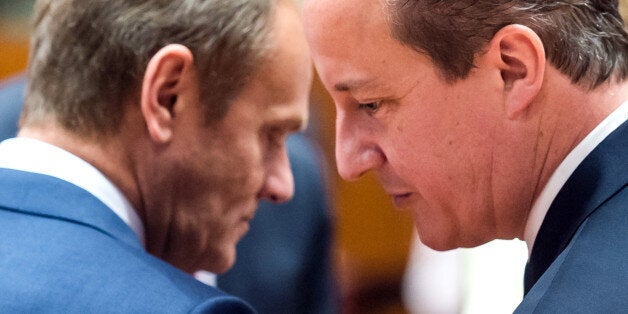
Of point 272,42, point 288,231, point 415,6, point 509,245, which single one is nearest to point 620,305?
point 415,6

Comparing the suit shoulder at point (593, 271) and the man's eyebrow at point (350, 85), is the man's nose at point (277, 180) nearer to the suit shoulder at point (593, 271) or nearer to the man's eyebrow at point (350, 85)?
the man's eyebrow at point (350, 85)

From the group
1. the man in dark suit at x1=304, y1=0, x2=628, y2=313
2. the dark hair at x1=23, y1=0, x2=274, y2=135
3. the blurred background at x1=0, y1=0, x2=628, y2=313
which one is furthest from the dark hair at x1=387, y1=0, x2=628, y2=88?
the blurred background at x1=0, y1=0, x2=628, y2=313

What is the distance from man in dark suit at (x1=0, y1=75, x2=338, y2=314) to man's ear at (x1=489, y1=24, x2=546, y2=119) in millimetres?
1305

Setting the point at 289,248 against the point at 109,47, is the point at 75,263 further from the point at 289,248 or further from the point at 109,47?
the point at 289,248

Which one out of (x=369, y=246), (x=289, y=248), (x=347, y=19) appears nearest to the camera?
(x=347, y=19)

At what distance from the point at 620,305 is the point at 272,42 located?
2.68 ft

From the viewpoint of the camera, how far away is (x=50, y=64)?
1.76 metres

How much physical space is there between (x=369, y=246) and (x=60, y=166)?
9.46 ft

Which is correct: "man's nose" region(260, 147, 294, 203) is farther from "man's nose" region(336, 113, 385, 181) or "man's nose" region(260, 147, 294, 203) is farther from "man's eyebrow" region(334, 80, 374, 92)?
"man's eyebrow" region(334, 80, 374, 92)

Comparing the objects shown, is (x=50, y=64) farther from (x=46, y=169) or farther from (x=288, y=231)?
(x=288, y=231)

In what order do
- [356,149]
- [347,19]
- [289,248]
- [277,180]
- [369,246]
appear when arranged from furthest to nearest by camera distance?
[369,246]
[289,248]
[277,180]
[356,149]
[347,19]

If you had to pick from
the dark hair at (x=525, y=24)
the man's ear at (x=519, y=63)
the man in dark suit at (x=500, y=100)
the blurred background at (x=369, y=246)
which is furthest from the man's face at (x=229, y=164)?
the blurred background at (x=369, y=246)

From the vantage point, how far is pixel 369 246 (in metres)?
4.47

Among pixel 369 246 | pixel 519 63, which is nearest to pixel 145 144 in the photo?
pixel 519 63
